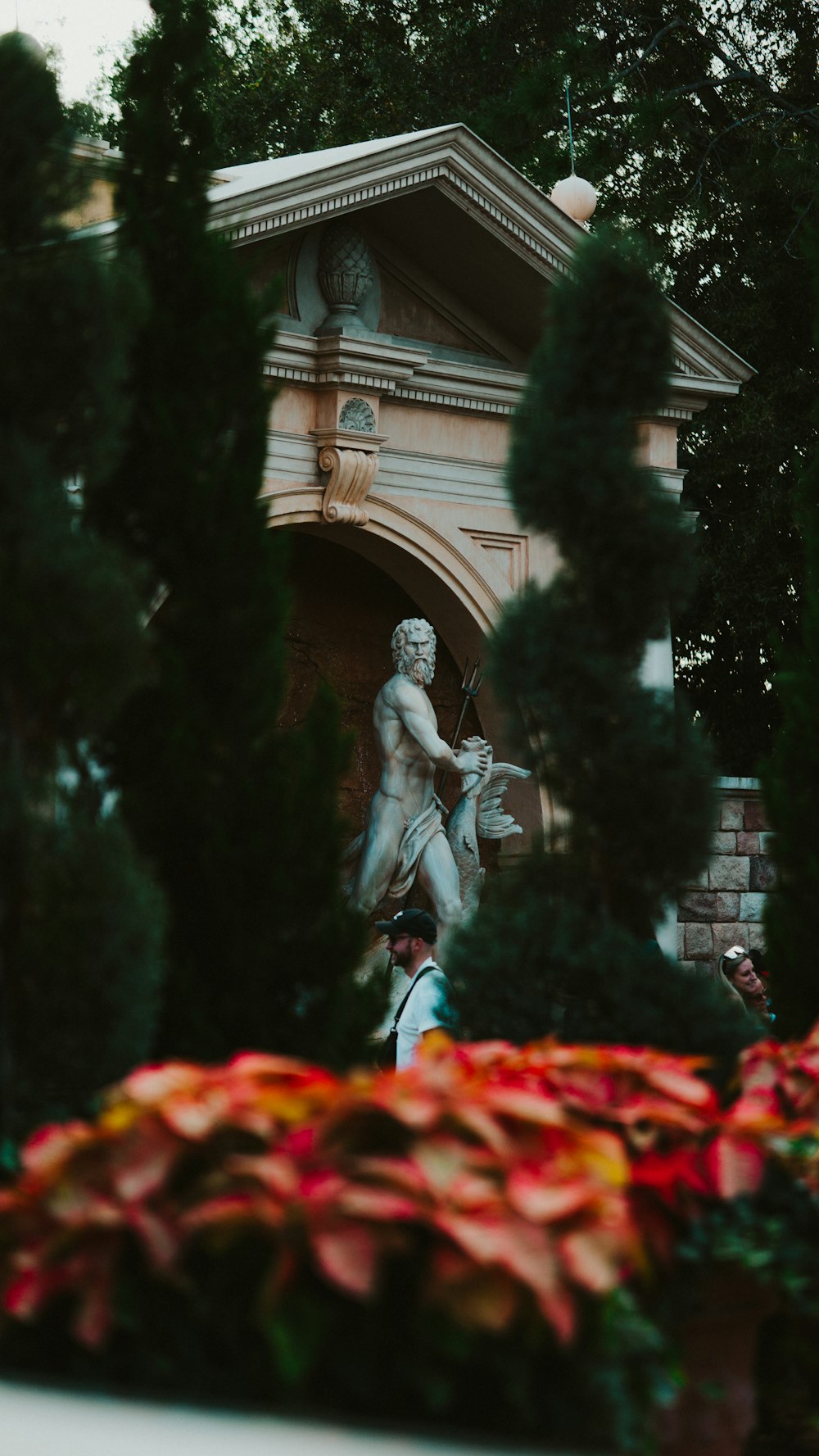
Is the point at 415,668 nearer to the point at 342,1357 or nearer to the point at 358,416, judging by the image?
the point at 358,416

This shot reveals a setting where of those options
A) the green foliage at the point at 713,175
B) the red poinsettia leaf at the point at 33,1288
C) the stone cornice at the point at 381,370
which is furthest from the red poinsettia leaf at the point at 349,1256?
the green foliage at the point at 713,175

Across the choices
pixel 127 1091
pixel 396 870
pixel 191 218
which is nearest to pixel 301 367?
pixel 396 870

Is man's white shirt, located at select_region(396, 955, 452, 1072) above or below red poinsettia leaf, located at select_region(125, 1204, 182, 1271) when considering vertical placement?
above

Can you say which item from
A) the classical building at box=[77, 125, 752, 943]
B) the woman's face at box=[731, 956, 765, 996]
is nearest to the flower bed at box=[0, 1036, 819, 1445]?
the woman's face at box=[731, 956, 765, 996]

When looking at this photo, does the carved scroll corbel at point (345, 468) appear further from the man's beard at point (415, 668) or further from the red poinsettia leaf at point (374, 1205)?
the red poinsettia leaf at point (374, 1205)

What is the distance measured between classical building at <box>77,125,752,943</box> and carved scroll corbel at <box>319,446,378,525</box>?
10mm

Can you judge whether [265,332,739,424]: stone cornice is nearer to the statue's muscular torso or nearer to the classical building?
the classical building

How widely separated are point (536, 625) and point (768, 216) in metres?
12.8

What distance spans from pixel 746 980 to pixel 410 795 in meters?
2.68

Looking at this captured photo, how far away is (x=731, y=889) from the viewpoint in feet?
41.6

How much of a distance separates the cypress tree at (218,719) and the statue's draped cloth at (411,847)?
5.42 m

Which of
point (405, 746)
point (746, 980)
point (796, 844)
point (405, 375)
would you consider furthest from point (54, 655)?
point (405, 375)

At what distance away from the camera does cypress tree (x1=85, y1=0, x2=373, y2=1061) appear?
196 inches

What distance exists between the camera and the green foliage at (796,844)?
254 inches
